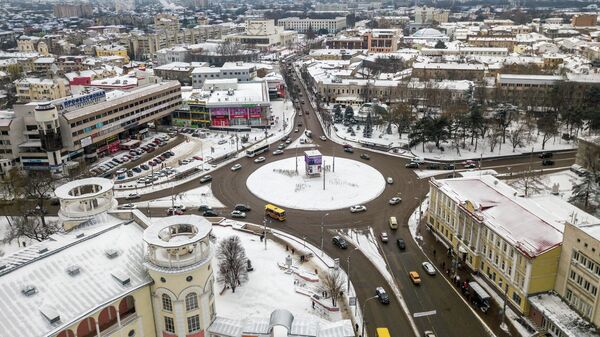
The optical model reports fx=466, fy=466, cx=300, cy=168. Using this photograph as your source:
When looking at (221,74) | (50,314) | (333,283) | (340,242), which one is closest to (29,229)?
(50,314)

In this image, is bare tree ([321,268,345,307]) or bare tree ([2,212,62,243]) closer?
bare tree ([321,268,345,307])

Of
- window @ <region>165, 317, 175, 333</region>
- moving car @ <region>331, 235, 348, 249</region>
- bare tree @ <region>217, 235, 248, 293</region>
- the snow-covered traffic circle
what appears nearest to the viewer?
window @ <region>165, 317, 175, 333</region>

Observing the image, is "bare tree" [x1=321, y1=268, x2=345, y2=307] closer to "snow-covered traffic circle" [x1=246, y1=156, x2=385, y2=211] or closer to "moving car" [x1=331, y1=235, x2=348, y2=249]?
"moving car" [x1=331, y1=235, x2=348, y2=249]

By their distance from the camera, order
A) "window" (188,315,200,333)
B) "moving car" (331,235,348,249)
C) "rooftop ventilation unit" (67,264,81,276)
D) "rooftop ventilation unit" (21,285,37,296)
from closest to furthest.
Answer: "rooftop ventilation unit" (21,285,37,296) → "rooftop ventilation unit" (67,264,81,276) → "window" (188,315,200,333) → "moving car" (331,235,348,249)

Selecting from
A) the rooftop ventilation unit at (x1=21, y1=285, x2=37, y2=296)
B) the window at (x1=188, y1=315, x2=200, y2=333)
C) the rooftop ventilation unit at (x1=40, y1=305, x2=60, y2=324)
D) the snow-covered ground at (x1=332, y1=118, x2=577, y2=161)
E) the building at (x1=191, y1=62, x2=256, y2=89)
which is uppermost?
the building at (x1=191, y1=62, x2=256, y2=89)

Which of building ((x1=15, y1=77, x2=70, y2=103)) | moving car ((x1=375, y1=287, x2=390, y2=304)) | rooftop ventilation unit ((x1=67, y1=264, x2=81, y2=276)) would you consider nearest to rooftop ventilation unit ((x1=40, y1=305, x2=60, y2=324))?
rooftop ventilation unit ((x1=67, y1=264, x2=81, y2=276))

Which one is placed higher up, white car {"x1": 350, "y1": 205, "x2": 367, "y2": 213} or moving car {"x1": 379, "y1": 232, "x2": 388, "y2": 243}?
white car {"x1": 350, "y1": 205, "x2": 367, "y2": 213}

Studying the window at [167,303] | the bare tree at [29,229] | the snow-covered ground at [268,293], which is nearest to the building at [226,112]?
the bare tree at [29,229]

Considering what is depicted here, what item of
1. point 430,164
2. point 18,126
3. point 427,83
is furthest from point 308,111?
point 18,126
